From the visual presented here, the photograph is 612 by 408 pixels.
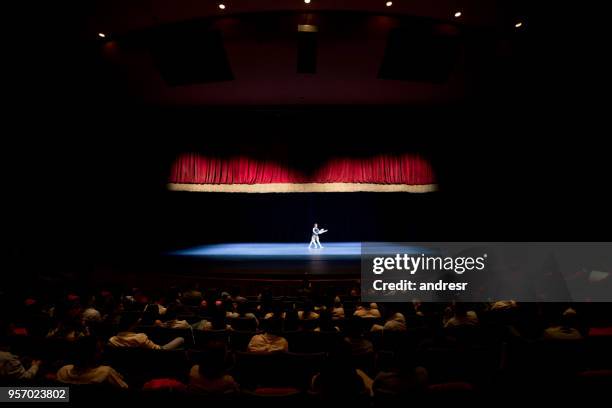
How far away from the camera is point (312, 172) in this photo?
11734 millimetres

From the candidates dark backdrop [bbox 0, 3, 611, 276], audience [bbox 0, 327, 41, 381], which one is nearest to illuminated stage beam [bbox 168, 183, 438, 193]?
dark backdrop [bbox 0, 3, 611, 276]

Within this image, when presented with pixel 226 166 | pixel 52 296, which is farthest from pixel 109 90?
pixel 52 296

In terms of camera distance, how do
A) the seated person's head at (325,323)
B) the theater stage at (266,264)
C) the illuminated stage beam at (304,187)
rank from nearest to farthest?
the seated person's head at (325,323), the theater stage at (266,264), the illuminated stage beam at (304,187)

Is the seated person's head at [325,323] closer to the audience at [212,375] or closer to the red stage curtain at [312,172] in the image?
the audience at [212,375]

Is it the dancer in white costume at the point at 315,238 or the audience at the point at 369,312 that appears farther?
the dancer in white costume at the point at 315,238

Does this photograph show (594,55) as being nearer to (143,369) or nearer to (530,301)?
(530,301)

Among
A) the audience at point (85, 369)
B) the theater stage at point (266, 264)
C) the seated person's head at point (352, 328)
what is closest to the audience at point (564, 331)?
the seated person's head at point (352, 328)

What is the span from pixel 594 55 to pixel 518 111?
3.31 metres

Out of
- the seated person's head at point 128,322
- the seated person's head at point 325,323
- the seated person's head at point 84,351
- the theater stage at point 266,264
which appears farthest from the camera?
the theater stage at point 266,264

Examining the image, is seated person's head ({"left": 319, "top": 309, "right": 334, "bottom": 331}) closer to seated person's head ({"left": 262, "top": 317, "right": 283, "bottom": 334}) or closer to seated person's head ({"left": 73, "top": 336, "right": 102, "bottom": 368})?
seated person's head ({"left": 262, "top": 317, "right": 283, "bottom": 334})

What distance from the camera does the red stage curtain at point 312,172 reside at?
11.7 metres

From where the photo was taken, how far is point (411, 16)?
22.4 feet

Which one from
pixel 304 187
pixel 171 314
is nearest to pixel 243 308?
pixel 171 314

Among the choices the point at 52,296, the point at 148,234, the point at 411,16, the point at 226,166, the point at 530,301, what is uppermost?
the point at 411,16
